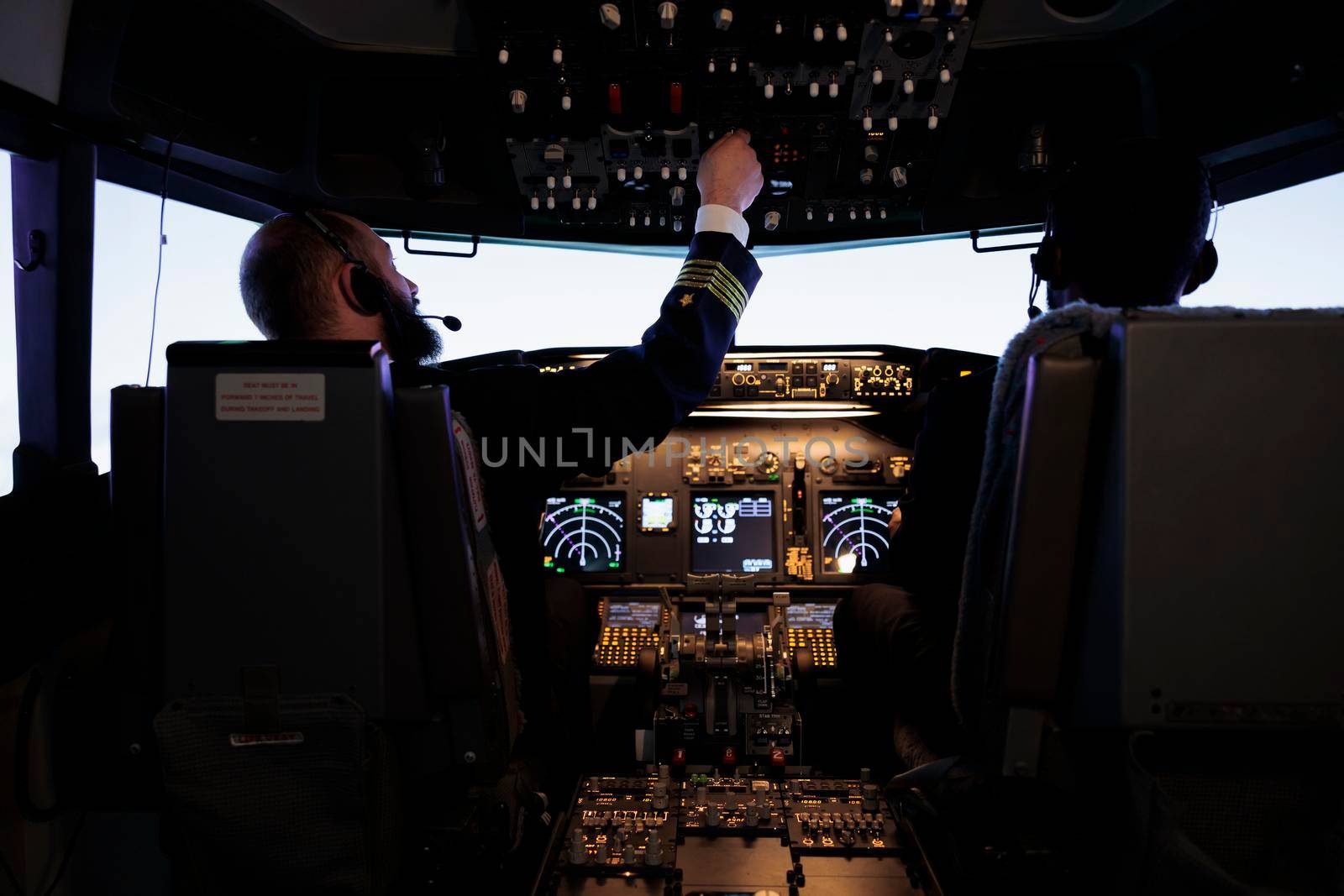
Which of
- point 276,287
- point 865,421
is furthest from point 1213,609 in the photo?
point 865,421

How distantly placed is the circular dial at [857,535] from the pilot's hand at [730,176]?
52.1 inches

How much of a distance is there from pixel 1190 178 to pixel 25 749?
2.25 metres

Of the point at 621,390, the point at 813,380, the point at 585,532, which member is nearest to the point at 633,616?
the point at 585,532

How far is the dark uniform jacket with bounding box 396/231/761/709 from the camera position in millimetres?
1243

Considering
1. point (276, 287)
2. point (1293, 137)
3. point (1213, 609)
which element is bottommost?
point (1213, 609)

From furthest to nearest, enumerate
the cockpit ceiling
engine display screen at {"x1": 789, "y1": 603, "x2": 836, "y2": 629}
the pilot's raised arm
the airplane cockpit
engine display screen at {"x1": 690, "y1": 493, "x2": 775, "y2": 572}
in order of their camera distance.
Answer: engine display screen at {"x1": 690, "y1": 493, "x2": 775, "y2": 572} < engine display screen at {"x1": 789, "y1": 603, "x2": 836, "y2": 629} < the cockpit ceiling < the pilot's raised arm < the airplane cockpit

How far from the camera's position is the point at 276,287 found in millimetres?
1261

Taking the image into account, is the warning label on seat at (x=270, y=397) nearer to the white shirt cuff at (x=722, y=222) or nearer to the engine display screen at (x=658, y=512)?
the white shirt cuff at (x=722, y=222)

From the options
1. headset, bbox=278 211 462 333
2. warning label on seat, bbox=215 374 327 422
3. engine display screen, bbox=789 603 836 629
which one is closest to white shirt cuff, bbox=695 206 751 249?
headset, bbox=278 211 462 333

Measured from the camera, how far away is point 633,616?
2510 mm

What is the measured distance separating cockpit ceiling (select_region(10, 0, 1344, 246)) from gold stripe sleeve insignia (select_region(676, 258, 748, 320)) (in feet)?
1.78

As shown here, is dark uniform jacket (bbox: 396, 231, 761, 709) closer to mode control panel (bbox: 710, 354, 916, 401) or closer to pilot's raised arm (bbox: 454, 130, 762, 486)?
pilot's raised arm (bbox: 454, 130, 762, 486)

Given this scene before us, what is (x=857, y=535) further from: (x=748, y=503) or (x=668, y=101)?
(x=668, y=101)

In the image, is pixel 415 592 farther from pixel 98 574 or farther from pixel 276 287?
pixel 98 574
